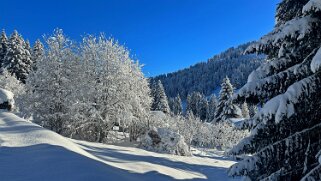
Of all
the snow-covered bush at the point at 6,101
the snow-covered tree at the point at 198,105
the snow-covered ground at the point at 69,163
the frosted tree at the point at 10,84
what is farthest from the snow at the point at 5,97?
the snow-covered tree at the point at 198,105

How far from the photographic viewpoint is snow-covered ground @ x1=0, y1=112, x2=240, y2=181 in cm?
1072

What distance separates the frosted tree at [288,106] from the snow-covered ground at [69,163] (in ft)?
15.2

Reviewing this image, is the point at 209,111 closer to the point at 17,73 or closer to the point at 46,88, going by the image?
the point at 17,73

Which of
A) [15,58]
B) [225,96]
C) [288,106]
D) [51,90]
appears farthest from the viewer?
[225,96]

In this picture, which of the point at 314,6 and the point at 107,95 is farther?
the point at 107,95

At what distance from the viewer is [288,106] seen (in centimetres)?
669

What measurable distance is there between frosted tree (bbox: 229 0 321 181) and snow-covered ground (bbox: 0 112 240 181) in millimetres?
4648

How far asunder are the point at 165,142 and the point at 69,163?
1260cm

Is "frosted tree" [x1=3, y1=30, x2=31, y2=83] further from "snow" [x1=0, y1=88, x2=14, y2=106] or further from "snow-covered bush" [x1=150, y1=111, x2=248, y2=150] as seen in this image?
"snow" [x1=0, y1=88, x2=14, y2=106]

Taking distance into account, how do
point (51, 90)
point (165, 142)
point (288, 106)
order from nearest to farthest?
point (288, 106), point (165, 142), point (51, 90)

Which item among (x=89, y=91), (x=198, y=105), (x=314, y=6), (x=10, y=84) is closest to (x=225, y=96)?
(x=10, y=84)

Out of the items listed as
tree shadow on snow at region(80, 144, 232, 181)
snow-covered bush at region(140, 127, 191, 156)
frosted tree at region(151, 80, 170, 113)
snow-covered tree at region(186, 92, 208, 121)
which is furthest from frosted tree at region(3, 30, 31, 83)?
tree shadow on snow at region(80, 144, 232, 181)

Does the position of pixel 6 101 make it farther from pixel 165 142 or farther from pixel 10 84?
pixel 10 84

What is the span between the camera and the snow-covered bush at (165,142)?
2344 cm
